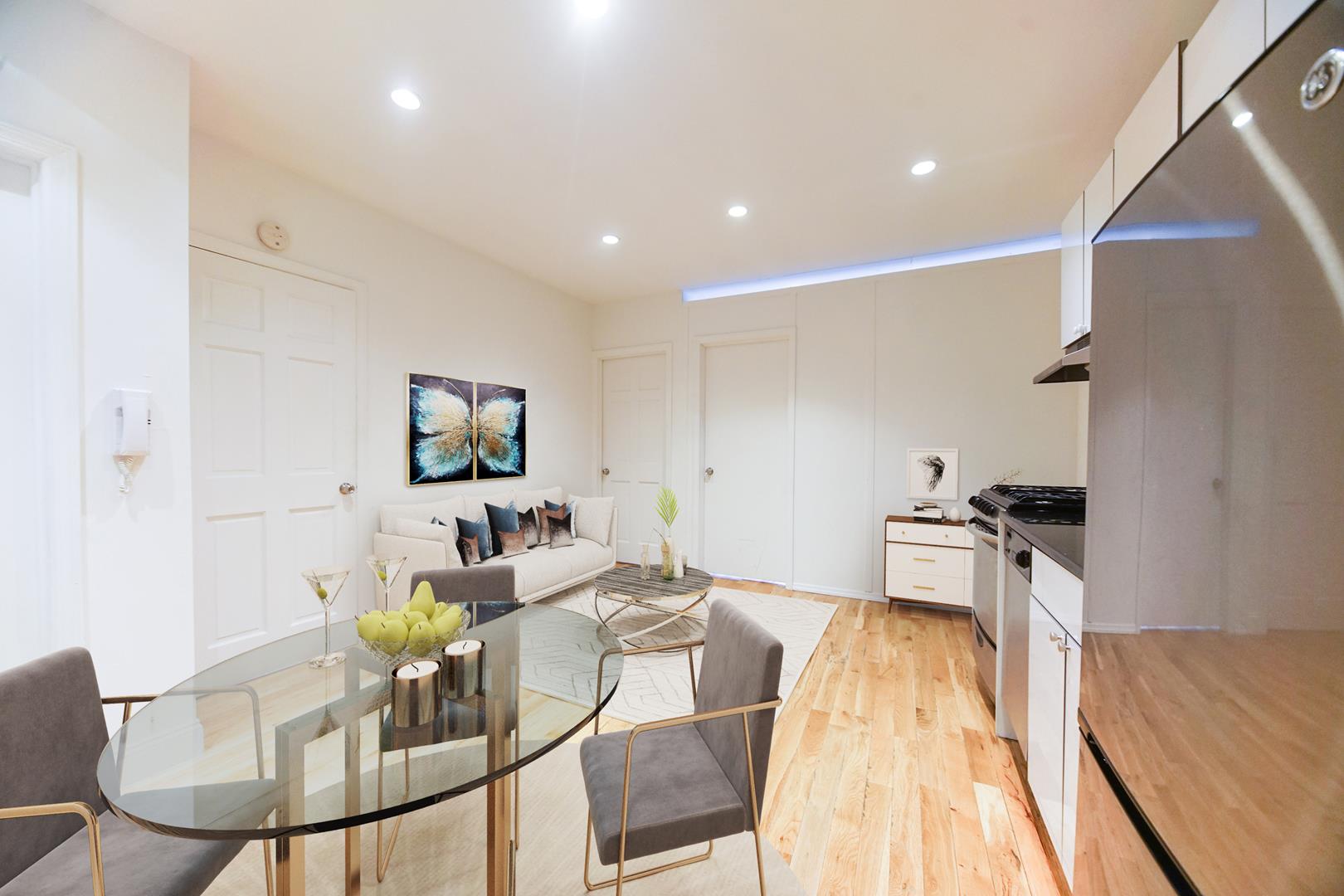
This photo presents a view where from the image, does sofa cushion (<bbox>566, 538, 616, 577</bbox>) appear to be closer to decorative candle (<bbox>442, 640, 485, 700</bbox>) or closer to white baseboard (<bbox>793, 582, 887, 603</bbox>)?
white baseboard (<bbox>793, 582, 887, 603</bbox>)

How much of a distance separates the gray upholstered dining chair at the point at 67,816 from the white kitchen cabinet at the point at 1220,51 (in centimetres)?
233

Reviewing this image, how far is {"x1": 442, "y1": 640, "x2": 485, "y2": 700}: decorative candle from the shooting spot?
127 cm

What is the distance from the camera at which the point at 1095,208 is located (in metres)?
2.04

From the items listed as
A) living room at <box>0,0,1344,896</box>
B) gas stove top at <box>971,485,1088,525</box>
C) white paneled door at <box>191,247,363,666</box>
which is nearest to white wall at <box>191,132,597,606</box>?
living room at <box>0,0,1344,896</box>

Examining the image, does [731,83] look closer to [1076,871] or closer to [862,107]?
[862,107]

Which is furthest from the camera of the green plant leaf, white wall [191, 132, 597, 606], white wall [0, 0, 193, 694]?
the green plant leaf

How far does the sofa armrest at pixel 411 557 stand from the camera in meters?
3.04

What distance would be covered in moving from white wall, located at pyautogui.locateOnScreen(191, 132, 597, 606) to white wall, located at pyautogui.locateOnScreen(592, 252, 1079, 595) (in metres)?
1.35

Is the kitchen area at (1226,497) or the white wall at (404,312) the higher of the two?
the white wall at (404,312)

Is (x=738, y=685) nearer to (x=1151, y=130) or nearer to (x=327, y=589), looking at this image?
(x=327, y=589)

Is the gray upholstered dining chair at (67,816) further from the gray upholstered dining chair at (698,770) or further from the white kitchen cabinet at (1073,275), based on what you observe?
the white kitchen cabinet at (1073,275)

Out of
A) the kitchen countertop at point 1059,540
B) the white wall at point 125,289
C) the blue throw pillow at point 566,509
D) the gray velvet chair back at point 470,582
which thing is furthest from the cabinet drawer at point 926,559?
the white wall at point 125,289

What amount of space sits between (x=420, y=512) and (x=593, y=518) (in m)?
1.49

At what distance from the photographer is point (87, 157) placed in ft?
5.83
